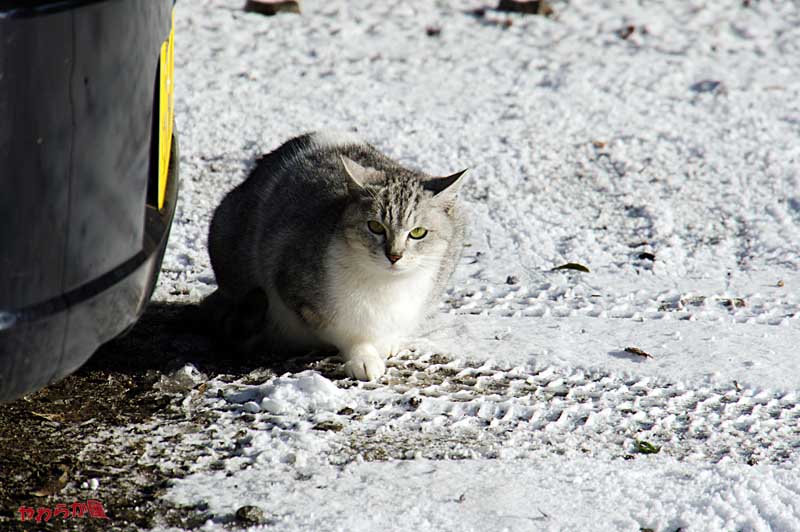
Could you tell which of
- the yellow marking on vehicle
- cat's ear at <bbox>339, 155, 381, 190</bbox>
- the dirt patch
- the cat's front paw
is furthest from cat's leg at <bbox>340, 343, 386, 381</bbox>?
the yellow marking on vehicle

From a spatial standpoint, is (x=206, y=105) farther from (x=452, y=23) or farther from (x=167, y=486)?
(x=167, y=486)

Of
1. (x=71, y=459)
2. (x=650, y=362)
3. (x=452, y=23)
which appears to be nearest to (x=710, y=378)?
(x=650, y=362)

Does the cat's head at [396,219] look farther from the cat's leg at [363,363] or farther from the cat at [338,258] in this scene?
the cat's leg at [363,363]

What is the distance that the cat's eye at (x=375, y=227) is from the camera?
378cm

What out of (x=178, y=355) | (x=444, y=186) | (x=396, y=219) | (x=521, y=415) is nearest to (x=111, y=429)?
(x=178, y=355)

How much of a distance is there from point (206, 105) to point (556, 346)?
3.19m

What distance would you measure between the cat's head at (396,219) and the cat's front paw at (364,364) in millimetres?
320

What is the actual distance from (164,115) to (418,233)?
1.44 m

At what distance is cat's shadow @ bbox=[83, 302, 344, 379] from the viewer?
3723mm

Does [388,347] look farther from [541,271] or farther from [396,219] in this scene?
[541,271]

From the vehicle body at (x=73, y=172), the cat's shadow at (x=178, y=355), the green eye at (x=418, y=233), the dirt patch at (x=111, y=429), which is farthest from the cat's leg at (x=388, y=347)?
the vehicle body at (x=73, y=172)

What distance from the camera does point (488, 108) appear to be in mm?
6430

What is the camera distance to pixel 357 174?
153 inches

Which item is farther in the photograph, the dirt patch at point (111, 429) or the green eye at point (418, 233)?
the green eye at point (418, 233)
